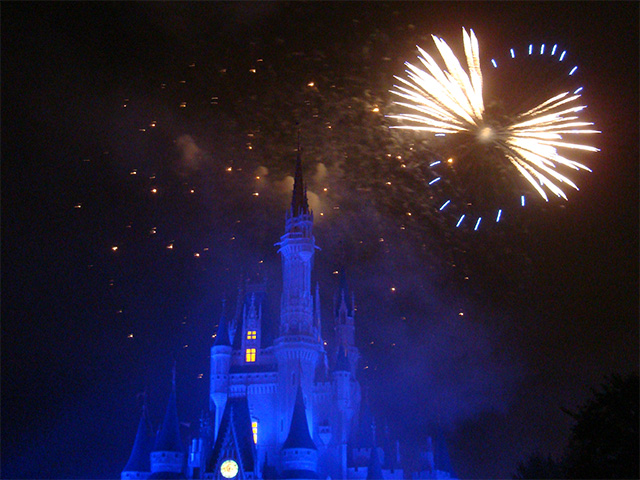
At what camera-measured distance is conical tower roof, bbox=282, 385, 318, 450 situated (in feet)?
213

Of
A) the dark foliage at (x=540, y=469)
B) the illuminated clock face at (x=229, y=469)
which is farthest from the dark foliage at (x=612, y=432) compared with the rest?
the illuminated clock face at (x=229, y=469)

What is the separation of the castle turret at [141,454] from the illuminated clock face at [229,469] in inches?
349

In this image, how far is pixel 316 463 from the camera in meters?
66.5

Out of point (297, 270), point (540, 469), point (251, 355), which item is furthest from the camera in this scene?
point (251, 355)

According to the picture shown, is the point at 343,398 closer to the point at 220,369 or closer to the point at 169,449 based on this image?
the point at 220,369

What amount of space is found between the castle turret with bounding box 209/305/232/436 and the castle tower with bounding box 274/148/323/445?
218 inches

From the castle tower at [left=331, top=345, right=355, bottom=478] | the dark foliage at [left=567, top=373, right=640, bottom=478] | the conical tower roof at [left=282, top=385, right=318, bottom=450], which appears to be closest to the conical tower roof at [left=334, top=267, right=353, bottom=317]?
the castle tower at [left=331, top=345, right=355, bottom=478]

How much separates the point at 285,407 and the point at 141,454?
14464mm

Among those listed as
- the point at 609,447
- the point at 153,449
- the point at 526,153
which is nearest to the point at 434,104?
the point at 526,153

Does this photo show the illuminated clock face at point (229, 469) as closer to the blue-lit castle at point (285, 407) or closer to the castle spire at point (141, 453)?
the blue-lit castle at point (285, 407)

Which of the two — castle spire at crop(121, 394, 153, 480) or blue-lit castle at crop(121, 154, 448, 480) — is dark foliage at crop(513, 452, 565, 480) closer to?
blue-lit castle at crop(121, 154, 448, 480)

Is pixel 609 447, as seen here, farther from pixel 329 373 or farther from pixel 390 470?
pixel 329 373

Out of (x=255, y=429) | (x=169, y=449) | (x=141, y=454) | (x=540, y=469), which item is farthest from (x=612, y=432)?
(x=141, y=454)

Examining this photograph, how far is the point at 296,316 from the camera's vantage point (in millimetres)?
73625
